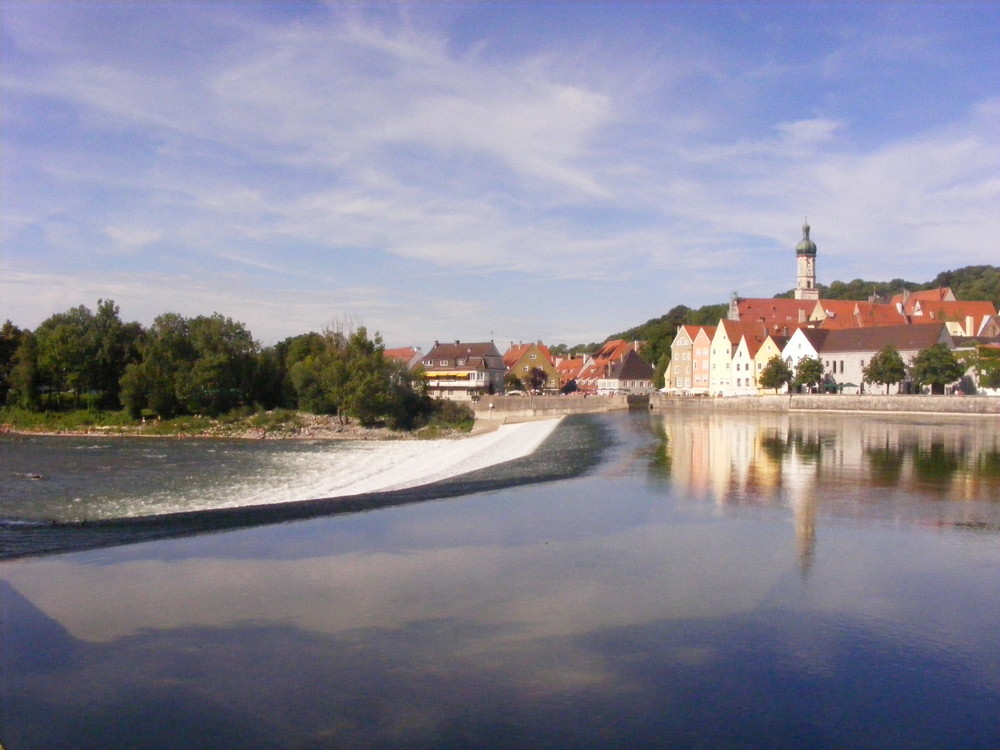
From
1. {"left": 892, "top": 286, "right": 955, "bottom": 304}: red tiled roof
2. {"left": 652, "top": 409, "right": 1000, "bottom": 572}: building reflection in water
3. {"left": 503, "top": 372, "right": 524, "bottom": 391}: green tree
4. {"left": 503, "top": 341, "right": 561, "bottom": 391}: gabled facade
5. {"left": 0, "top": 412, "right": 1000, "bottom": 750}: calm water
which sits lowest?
{"left": 0, "top": 412, "right": 1000, "bottom": 750}: calm water

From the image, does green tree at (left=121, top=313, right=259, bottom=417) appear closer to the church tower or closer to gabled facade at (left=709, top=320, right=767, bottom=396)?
gabled facade at (left=709, top=320, right=767, bottom=396)

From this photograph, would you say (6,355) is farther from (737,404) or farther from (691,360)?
(691,360)

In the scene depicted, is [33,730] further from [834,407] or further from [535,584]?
[834,407]

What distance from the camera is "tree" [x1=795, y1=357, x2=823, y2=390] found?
61688mm

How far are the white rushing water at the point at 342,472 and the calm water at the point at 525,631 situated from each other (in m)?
5.66

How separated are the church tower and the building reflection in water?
4909 cm

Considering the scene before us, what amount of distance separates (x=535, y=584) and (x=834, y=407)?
163 feet

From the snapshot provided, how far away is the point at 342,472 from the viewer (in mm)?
28234

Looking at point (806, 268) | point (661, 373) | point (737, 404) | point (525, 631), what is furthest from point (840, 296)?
point (525, 631)

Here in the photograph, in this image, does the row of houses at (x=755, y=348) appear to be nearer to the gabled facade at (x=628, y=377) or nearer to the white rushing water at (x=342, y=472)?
the gabled facade at (x=628, y=377)

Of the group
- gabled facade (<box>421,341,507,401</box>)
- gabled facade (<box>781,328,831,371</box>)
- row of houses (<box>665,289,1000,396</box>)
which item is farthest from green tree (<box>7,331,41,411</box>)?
gabled facade (<box>781,328,831,371</box>)

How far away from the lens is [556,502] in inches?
726

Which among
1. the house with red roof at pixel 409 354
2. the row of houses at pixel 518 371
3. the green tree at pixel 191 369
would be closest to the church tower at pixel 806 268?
the row of houses at pixel 518 371

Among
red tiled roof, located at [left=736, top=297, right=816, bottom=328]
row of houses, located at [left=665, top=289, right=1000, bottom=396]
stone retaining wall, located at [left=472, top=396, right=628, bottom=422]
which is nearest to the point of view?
stone retaining wall, located at [left=472, top=396, right=628, bottom=422]
